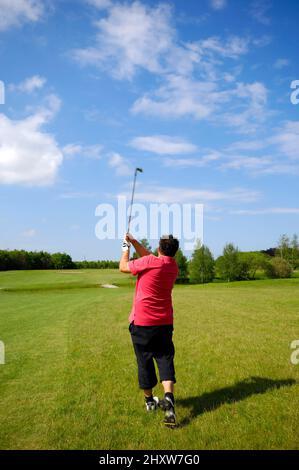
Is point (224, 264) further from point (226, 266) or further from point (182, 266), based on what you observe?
point (182, 266)

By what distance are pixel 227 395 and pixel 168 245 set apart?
11.2 ft

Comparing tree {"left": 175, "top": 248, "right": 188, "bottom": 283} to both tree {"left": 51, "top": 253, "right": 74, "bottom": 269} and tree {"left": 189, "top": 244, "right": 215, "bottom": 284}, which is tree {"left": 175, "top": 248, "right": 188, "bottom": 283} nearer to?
tree {"left": 189, "top": 244, "right": 215, "bottom": 284}

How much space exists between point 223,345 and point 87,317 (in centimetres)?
976

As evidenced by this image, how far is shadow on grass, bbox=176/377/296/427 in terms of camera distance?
7195mm

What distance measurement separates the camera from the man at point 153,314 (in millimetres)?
7059

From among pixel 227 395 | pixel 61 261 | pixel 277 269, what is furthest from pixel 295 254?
pixel 227 395

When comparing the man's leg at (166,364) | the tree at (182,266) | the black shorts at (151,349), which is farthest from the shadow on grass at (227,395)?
the tree at (182,266)

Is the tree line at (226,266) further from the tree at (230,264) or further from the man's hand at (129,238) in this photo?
the man's hand at (129,238)

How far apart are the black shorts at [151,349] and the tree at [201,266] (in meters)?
82.5

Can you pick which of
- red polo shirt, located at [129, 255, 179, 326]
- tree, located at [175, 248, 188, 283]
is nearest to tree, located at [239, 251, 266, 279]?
tree, located at [175, 248, 188, 283]

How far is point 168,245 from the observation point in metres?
7.12

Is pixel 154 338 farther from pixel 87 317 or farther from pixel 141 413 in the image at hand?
pixel 87 317
